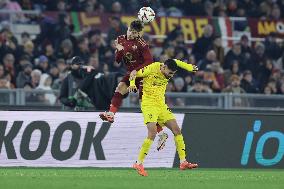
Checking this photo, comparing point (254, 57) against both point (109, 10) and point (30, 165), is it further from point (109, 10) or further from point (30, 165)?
point (30, 165)

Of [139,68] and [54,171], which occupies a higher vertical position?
[139,68]

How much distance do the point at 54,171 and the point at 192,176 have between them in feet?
7.05

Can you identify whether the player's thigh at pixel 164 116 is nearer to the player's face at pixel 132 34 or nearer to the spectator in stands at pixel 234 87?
the player's face at pixel 132 34

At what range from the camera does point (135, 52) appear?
1730cm

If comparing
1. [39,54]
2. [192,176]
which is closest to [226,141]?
[192,176]

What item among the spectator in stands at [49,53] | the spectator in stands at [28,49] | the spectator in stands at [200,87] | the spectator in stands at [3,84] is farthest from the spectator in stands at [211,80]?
the spectator in stands at [3,84]

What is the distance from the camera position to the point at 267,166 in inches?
754

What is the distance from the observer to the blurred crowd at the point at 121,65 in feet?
74.4

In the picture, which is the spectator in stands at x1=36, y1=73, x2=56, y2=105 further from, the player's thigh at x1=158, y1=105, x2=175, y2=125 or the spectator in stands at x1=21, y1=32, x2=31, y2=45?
the player's thigh at x1=158, y1=105, x2=175, y2=125

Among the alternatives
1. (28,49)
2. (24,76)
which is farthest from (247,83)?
(24,76)

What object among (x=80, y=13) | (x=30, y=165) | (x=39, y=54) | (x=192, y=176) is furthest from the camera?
(x=80, y=13)

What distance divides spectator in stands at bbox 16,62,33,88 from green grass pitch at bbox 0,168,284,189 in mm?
4618

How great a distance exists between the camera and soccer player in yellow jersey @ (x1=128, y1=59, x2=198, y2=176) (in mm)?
16484

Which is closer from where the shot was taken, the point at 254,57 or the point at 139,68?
the point at 139,68
